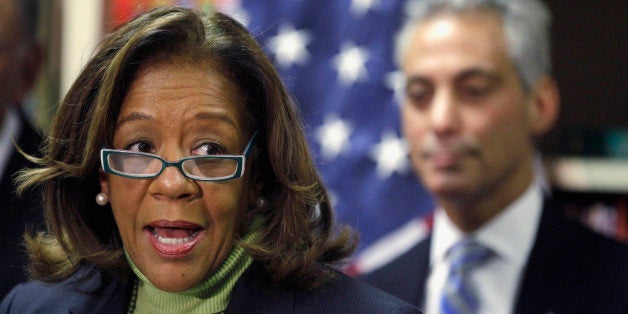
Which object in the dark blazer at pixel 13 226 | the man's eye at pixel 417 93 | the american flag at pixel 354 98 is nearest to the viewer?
the dark blazer at pixel 13 226

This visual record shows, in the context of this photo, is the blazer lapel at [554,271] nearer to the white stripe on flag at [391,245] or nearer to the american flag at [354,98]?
the white stripe on flag at [391,245]

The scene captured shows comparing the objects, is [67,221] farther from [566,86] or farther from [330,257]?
[566,86]

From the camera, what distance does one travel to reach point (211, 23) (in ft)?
6.64

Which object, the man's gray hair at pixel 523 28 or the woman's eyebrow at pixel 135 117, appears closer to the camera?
the woman's eyebrow at pixel 135 117

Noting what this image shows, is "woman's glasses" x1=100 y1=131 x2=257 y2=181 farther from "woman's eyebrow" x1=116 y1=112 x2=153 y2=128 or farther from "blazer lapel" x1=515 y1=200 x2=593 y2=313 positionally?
"blazer lapel" x1=515 y1=200 x2=593 y2=313

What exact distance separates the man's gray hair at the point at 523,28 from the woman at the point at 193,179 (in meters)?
1.00

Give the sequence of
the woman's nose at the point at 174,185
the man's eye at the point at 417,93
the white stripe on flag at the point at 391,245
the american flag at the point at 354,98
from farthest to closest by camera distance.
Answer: the american flag at the point at 354,98
the white stripe on flag at the point at 391,245
the man's eye at the point at 417,93
the woman's nose at the point at 174,185

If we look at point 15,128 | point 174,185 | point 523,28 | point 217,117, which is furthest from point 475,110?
point 15,128

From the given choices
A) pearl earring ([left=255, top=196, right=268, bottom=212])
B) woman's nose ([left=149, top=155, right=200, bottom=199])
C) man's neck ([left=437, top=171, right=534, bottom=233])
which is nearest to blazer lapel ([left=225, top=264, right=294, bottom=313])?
pearl earring ([left=255, top=196, right=268, bottom=212])

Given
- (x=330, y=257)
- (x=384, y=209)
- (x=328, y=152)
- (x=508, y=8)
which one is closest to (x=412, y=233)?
(x=384, y=209)

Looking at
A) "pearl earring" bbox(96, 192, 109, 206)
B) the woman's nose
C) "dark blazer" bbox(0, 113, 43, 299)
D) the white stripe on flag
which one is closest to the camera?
the woman's nose

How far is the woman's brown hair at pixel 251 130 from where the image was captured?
1937mm

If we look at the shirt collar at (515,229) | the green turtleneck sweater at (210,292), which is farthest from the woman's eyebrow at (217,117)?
the shirt collar at (515,229)

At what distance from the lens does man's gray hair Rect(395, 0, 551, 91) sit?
2.88 m
